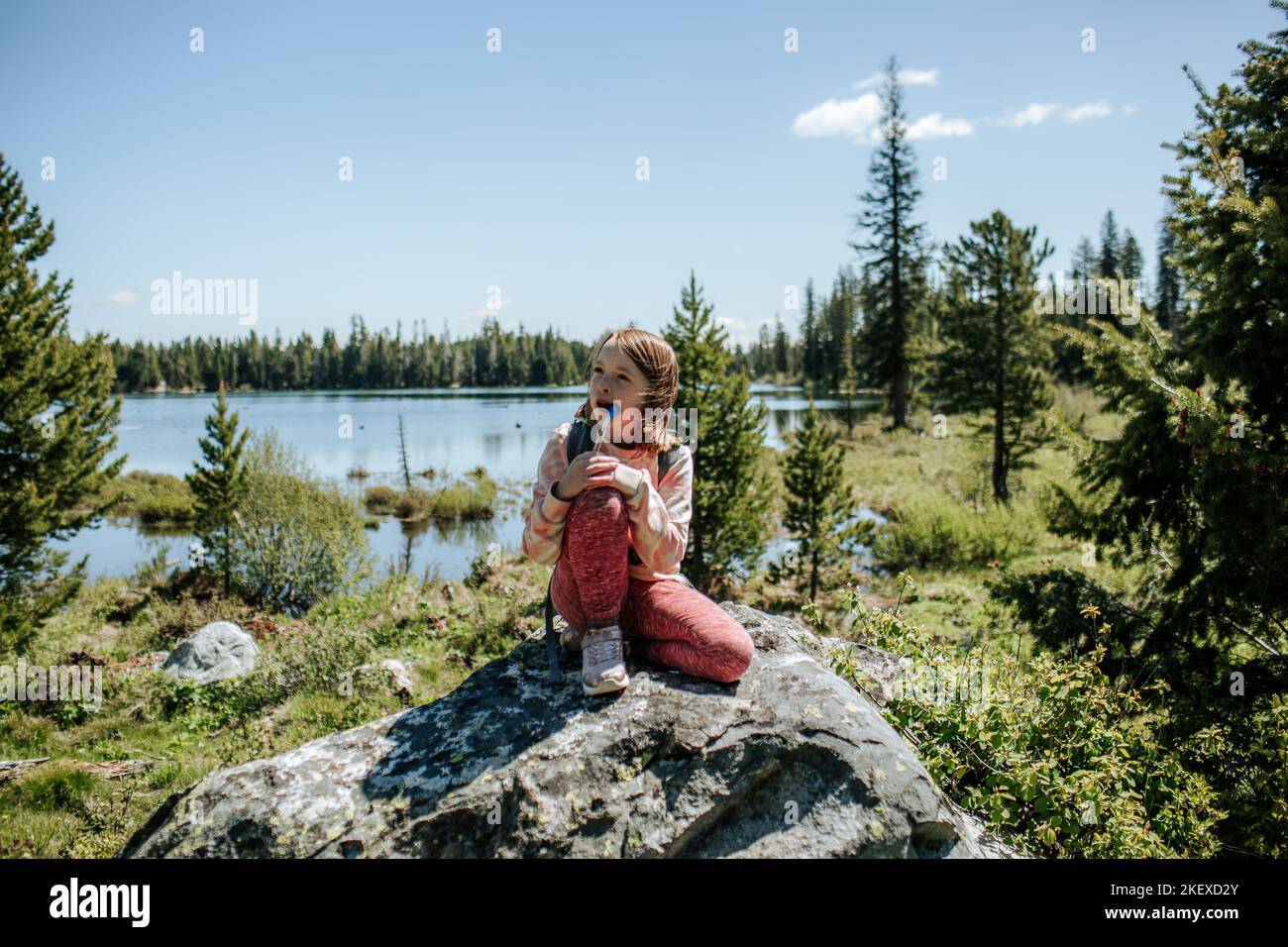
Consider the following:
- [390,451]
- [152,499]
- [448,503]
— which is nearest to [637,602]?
[448,503]

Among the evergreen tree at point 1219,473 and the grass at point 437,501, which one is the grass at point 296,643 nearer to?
the evergreen tree at point 1219,473

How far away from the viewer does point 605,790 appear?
103 inches

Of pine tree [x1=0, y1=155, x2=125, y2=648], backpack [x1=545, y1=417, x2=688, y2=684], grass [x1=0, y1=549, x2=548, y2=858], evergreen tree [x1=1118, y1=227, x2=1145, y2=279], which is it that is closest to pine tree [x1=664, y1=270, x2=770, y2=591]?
grass [x1=0, y1=549, x2=548, y2=858]

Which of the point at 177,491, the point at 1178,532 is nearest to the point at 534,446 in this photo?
the point at 177,491

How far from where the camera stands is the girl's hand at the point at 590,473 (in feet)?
9.55

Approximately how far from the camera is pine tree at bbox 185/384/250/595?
52.9ft

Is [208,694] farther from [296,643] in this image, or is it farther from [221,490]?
[221,490]

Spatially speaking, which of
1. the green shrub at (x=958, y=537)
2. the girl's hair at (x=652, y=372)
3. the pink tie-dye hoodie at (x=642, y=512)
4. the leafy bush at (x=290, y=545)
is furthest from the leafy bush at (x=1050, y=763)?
the leafy bush at (x=290, y=545)

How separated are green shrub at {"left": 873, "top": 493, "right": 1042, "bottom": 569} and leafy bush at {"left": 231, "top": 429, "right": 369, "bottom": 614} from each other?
40.1 feet

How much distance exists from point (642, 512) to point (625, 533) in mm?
118

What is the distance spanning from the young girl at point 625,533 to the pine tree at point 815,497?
976cm

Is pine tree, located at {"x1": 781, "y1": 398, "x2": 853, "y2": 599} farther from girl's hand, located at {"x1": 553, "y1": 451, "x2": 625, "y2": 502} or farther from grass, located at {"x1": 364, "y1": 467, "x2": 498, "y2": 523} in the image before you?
grass, located at {"x1": 364, "y1": 467, "x2": 498, "y2": 523}

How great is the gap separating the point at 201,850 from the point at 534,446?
40.1 m
